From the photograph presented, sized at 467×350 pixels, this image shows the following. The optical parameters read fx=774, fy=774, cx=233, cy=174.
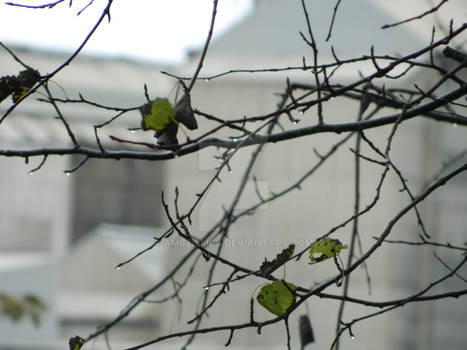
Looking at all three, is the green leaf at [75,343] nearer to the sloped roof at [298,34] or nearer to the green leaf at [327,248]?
the green leaf at [327,248]

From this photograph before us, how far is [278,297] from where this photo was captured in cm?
91

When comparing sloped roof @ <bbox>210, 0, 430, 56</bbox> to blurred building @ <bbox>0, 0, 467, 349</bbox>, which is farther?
sloped roof @ <bbox>210, 0, 430, 56</bbox>

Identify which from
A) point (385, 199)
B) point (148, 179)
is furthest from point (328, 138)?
point (148, 179)

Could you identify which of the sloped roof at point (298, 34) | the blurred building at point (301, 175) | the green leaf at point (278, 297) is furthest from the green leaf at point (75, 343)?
the sloped roof at point (298, 34)

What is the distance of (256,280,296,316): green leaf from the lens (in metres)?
0.91

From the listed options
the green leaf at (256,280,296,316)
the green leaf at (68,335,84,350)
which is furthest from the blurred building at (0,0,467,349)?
the green leaf at (256,280,296,316)

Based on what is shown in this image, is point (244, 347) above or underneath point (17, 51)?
underneath

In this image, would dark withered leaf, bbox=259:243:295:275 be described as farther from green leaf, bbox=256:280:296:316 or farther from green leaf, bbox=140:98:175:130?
green leaf, bbox=140:98:175:130

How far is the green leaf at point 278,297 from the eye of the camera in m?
0.91

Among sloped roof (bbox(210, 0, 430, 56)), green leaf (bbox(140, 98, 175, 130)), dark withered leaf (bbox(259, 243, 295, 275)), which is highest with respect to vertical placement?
sloped roof (bbox(210, 0, 430, 56))

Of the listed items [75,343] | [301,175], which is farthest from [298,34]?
[75,343]

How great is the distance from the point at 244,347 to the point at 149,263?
20.9 feet

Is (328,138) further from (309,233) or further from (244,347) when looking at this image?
(244,347)

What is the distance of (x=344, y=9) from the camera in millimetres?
6422
